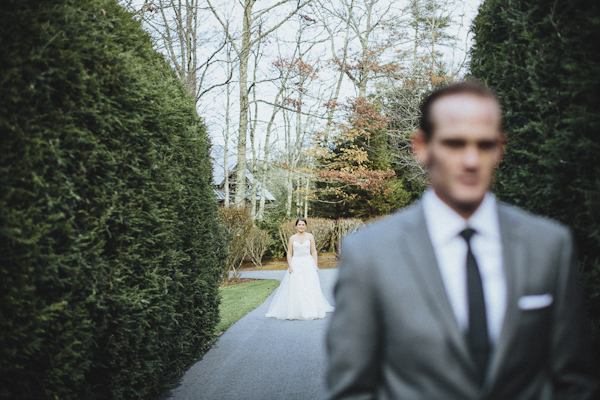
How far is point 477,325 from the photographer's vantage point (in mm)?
1343

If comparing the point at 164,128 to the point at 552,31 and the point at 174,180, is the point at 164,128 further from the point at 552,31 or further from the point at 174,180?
the point at 552,31

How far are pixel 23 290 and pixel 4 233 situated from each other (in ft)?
1.29

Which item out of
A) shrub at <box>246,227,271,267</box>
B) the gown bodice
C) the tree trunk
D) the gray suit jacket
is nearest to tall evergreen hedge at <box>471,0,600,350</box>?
the gray suit jacket

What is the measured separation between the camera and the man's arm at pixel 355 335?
1.35m

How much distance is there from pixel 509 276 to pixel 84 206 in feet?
10.3

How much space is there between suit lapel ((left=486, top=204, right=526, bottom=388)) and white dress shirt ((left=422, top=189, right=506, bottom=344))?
21mm

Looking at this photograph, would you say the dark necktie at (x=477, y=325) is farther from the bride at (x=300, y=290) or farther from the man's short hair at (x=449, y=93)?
the bride at (x=300, y=290)

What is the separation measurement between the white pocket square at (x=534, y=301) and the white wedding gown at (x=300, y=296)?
28.8ft

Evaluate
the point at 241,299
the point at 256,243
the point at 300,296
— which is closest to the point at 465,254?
the point at 300,296

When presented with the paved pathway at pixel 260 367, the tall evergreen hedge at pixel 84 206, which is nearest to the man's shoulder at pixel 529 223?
the tall evergreen hedge at pixel 84 206

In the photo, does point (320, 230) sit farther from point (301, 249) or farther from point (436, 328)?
point (436, 328)

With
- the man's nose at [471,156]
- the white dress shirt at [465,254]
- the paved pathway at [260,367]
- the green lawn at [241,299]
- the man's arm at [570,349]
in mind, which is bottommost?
the green lawn at [241,299]

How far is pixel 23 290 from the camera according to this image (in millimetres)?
2664

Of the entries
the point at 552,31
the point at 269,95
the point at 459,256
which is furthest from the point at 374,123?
the point at 459,256
